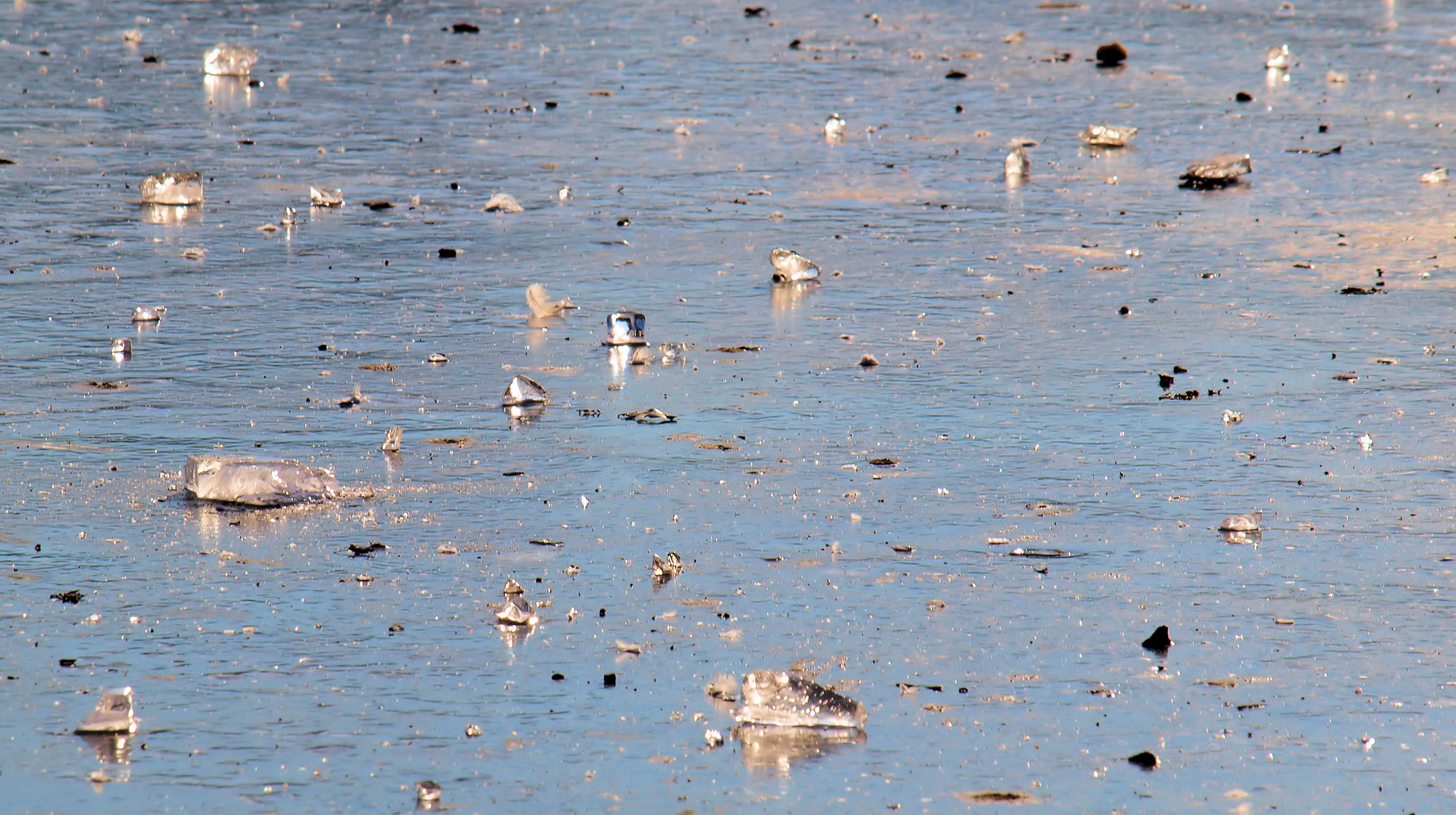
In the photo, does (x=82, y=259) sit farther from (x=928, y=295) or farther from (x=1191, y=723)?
(x=1191, y=723)

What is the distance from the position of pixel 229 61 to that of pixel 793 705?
897 cm

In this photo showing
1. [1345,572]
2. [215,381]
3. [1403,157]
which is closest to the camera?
[1345,572]

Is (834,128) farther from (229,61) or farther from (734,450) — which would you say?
(734,450)

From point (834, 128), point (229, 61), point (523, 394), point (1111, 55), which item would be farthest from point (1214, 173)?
point (229, 61)

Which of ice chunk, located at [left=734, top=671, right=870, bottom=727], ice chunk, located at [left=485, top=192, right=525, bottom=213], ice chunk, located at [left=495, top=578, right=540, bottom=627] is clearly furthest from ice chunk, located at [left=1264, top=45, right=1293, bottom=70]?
ice chunk, located at [left=734, top=671, right=870, bottom=727]

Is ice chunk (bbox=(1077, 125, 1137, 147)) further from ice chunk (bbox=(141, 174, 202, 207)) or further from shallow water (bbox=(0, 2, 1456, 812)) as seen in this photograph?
ice chunk (bbox=(141, 174, 202, 207))

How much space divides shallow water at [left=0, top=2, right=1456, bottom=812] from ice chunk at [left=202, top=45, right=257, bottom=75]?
0.78 metres

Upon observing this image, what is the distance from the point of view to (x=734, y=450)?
5090mm

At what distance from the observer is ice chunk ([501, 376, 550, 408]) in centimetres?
552

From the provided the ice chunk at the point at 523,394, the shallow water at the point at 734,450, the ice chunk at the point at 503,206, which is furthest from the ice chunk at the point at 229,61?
the ice chunk at the point at 523,394

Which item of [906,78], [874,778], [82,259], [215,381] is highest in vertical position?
[906,78]

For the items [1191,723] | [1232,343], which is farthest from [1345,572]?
[1232,343]

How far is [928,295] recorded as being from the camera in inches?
270

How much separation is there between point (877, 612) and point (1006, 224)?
14.0ft
